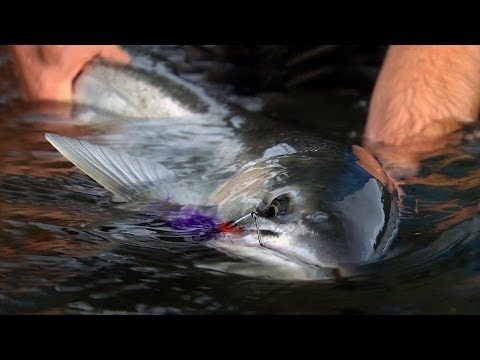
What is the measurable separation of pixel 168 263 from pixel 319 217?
308 millimetres

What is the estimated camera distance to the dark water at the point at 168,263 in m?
1.24

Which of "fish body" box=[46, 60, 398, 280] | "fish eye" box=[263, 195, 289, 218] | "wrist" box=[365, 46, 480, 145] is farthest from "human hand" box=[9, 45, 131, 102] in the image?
"fish eye" box=[263, 195, 289, 218]

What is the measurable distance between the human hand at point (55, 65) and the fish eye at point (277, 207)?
1.64m

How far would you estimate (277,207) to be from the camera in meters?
1.44

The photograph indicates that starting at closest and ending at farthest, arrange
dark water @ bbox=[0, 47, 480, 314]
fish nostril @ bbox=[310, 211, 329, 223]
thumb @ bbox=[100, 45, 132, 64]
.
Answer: dark water @ bbox=[0, 47, 480, 314]
fish nostril @ bbox=[310, 211, 329, 223]
thumb @ bbox=[100, 45, 132, 64]

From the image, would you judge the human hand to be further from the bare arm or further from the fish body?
the bare arm

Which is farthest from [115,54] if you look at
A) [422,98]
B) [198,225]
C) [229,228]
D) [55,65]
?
[229,228]

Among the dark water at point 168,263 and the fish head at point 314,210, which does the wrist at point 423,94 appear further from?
the fish head at point 314,210

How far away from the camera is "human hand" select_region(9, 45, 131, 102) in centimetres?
295

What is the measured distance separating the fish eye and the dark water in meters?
0.13

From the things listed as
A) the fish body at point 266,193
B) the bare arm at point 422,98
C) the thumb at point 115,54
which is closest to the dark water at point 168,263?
the fish body at point 266,193

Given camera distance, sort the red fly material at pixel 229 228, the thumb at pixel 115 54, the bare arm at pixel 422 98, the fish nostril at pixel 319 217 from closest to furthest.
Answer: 1. the fish nostril at pixel 319 217
2. the red fly material at pixel 229 228
3. the bare arm at pixel 422 98
4. the thumb at pixel 115 54

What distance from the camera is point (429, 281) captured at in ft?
4.42
